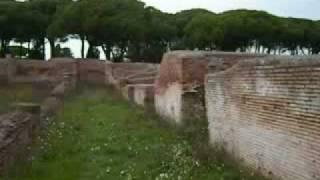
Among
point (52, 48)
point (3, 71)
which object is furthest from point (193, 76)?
point (52, 48)

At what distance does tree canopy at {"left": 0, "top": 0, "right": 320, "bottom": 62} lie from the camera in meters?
63.8

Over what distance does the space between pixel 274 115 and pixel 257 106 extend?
31.7 inches

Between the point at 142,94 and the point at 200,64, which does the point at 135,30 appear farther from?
the point at 200,64

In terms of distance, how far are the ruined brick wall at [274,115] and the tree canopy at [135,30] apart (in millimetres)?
52377

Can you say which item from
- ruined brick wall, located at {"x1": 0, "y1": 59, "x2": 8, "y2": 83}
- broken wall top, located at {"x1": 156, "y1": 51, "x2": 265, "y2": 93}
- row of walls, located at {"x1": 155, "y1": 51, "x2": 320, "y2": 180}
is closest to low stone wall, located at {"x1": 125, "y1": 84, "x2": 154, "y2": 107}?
broken wall top, located at {"x1": 156, "y1": 51, "x2": 265, "y2": 93}

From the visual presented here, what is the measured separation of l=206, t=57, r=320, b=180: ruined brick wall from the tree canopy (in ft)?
172

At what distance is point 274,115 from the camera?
891 centimetres

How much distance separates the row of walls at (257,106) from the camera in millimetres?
7840

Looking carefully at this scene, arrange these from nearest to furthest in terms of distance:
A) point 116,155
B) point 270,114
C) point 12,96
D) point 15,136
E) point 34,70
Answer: point 270,114, point 15,136, point 116,155, point 12,96, point 34,70

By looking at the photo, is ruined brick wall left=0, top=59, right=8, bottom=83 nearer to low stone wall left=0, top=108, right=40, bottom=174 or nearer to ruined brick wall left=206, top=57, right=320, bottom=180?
low stone wall left=0, top=108, right=40, bottom=174

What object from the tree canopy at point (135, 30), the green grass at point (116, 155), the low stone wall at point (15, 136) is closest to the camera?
the low stone wall at point (15, 136)

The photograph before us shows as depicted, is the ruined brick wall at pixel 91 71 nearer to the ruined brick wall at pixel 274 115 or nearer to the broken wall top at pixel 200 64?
the broken wall top at pixel 200 64

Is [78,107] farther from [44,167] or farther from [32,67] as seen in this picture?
[32,67]

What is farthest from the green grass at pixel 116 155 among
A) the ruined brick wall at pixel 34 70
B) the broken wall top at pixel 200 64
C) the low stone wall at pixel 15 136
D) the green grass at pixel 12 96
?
the ruined brick wall at pixel 34 70
